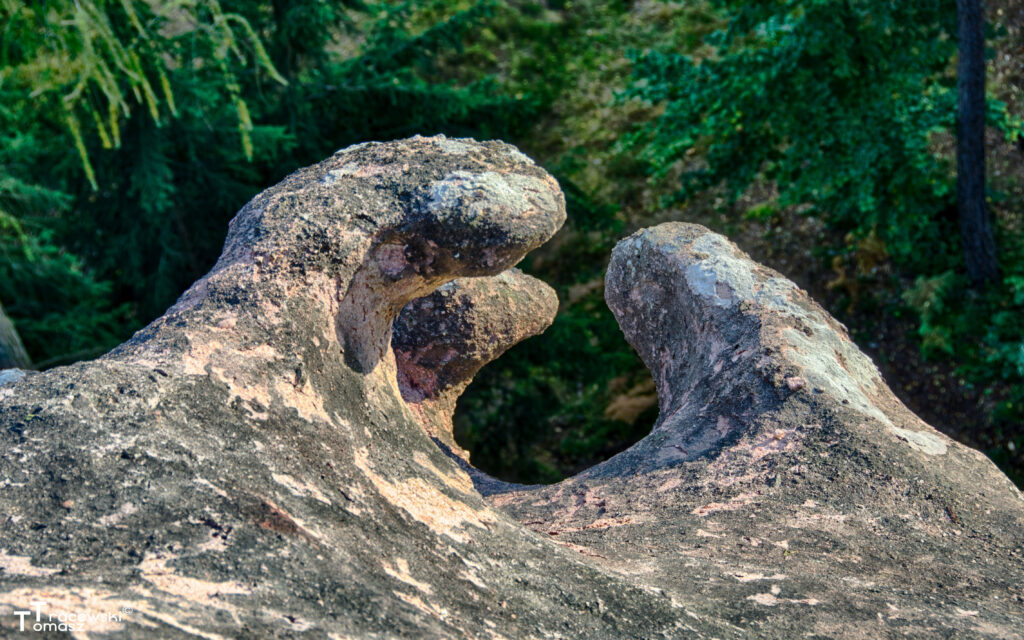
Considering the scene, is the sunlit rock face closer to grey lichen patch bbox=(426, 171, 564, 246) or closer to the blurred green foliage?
grey lichen patch bbox=(426, 171, 564, 246)

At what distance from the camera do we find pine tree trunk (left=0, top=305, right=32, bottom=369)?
210 inches

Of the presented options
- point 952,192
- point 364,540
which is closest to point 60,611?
point 364,540

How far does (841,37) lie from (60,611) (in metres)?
7.31

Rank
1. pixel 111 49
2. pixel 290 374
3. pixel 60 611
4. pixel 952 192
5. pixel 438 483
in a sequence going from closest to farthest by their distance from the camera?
1. pixel 60 611
2. pixel 290 374
3. pixel 438 483
4. pixel 111 49
5. pixel 952 192

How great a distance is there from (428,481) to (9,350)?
12.9 ft

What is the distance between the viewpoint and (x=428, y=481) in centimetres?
258

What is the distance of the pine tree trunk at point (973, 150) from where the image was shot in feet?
25.7

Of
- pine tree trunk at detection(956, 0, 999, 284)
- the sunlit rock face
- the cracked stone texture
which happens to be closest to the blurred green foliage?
pine tree trunk at detection(956, 0, 999, 284)

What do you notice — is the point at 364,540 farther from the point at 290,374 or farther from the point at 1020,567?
the point at 1020,567

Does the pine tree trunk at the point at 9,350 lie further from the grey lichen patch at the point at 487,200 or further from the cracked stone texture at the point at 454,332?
the grey lichen patch at the point at 487,200

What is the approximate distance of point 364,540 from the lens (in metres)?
2.14

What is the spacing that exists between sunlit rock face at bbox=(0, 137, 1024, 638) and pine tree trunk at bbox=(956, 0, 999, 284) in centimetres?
556

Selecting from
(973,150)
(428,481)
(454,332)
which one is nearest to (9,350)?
(454,332)

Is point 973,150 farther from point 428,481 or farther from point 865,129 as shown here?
point 428,481
